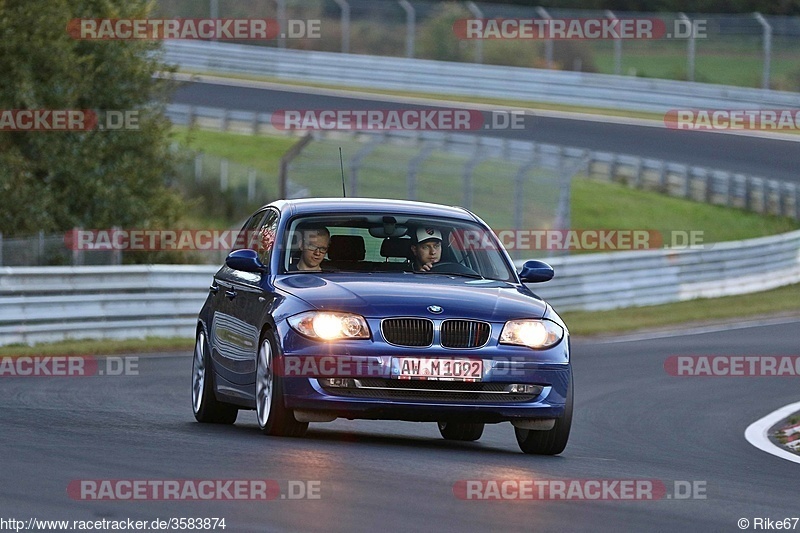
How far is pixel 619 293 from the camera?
27.5m

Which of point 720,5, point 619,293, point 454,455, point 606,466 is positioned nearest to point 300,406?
point 454,455

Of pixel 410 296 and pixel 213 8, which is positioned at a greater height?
pixel 410 296

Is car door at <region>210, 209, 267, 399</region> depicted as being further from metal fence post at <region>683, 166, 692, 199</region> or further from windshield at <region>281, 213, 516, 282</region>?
metal fence post at <region>683, 166, 692, 199</region>

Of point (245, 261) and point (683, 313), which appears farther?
point (683, 313)

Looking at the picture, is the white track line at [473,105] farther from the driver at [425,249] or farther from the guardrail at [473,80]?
the driver at [425,249]

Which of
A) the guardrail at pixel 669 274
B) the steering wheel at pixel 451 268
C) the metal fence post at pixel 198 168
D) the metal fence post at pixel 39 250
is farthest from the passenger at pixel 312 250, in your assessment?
the metal fence post at pixel 198 168

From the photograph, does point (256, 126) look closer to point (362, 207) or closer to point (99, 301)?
point (99, 301)

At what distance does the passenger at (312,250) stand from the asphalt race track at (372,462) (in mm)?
1060

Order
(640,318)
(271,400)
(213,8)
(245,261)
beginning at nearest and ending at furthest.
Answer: (271,400)
(245,261)
(640,318)
(213,8)

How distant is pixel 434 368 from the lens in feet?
31.1

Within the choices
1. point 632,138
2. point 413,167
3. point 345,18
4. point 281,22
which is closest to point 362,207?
point 413,167

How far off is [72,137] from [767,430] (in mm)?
15001

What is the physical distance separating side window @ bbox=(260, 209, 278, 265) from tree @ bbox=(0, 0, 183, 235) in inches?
549

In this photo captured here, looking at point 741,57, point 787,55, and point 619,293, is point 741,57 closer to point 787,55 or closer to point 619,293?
point 787,55
